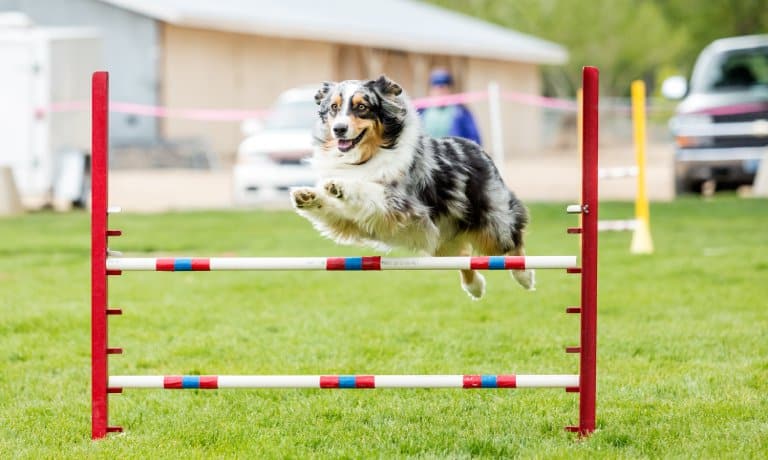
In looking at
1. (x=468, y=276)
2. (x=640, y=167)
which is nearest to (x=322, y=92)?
(x=468, y=276)

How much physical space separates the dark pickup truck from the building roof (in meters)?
11.8

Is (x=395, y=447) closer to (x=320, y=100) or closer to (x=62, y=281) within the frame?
(x=320, y=100)

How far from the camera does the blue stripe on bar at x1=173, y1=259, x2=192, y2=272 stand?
491cm

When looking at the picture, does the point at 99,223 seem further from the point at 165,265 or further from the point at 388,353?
the point at 388,353

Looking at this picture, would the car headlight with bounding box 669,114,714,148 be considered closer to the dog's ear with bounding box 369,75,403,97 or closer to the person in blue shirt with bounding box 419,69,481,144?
the person in blue shirt with bounding box 419,69,481,144

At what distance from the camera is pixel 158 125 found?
26359 mm

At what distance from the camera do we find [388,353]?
7133mm

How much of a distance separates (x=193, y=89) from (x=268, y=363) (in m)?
20.5

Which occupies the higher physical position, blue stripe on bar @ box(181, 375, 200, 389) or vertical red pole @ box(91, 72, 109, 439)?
vertical red pole @ box(91, 72, 109, 439)

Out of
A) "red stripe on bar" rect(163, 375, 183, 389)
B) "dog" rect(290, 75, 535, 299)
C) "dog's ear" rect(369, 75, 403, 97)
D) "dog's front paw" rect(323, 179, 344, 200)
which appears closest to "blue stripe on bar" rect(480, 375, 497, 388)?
"dog" rect(290, 75, 535, 299)

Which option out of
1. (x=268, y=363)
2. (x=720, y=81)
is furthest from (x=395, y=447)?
(x=720, y=81)

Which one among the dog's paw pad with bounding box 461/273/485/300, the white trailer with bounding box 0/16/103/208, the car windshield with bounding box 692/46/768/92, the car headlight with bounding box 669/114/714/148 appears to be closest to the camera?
the dog's paw pad with bounding box 461/273/485/300

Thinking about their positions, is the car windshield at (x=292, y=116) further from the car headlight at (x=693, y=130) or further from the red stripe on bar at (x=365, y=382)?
the red stripe on bar at (x=365, y=382)

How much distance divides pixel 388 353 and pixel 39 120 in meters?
11.8
